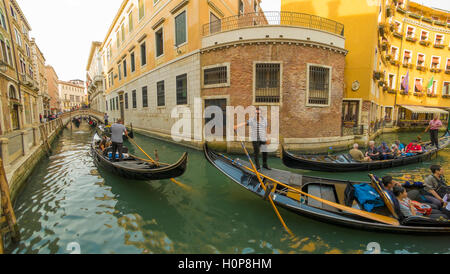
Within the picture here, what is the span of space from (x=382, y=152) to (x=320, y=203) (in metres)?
4.96

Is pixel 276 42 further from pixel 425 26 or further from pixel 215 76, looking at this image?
pixel 425 26

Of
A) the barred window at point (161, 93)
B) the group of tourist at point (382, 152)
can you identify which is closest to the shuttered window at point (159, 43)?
the barred window at point (161, 93)

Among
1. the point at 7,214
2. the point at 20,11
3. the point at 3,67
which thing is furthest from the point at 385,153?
the point at 20,11

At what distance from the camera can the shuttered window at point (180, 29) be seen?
33.2 feet

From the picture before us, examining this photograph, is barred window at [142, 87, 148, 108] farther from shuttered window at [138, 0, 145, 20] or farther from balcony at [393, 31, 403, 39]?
balcony at [393, 31, 403, 39]

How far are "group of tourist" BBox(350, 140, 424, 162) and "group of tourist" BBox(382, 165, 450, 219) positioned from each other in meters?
2.68

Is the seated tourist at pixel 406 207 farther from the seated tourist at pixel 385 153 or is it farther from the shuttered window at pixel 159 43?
the shuttered window at pixel 159 43

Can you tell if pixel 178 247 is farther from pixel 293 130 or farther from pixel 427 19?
pixel 427 19

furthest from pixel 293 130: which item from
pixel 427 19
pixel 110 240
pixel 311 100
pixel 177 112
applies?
pixel 427 19

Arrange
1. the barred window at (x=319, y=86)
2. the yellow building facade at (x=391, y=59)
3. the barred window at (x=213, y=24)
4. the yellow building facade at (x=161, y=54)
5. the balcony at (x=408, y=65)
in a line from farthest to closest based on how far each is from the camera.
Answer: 1. the balcony at (x=408, y=65)
2. the yellow building facade at (x=391, y=59)
3. the barred window at (x=213, y=24)
4. the yellow building facade at (x=161, y=54)
5. the barred window at (x=319, y=86)

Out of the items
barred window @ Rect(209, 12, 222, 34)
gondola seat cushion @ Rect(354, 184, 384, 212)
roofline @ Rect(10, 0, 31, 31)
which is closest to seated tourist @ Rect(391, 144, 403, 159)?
gondola seat cushion @ Rect(354, 184, 384, 212)

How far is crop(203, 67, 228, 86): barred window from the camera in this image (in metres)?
8.84

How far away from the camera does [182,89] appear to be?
34.6 ft

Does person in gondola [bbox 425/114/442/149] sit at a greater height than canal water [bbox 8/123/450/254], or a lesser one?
greater
